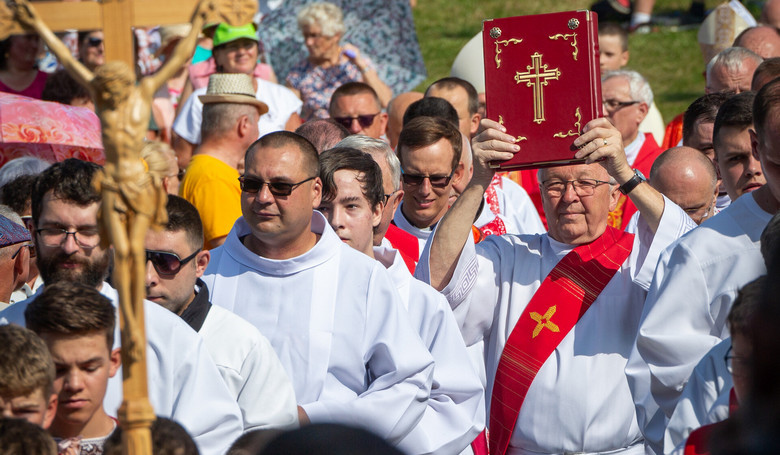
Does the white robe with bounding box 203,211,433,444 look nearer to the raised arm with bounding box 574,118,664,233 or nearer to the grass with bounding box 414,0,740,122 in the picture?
the raised arm with bounding box 574,118,664,233

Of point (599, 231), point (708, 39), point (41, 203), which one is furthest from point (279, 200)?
point (708, 39)

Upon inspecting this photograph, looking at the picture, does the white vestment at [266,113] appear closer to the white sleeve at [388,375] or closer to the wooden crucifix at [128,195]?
the white sleeve at [388,375]

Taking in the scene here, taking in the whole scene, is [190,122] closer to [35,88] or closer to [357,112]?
[35,88]

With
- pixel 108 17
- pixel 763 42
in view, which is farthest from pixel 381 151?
pixel 763 42

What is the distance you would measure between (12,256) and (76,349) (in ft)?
5.38

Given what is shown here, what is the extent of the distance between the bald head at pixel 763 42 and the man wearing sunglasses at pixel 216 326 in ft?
18.5

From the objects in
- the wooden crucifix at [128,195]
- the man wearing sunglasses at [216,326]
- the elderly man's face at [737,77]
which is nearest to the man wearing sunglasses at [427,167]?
the man wearing sunglasses at [216,326]

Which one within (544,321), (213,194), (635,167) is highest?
(213,194)

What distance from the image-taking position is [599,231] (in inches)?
204

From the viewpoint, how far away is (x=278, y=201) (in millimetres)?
4711

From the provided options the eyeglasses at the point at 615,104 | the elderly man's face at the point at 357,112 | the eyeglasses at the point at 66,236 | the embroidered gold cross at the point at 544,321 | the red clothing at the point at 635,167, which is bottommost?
the red clothing at the point at 635,167

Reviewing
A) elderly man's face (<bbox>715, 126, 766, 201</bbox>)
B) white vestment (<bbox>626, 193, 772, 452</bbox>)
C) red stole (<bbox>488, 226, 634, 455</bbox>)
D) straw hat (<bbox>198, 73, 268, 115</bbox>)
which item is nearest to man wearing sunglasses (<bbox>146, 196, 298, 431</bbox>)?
red stole (<bbox>488, 226, 634, 455</bbox>)

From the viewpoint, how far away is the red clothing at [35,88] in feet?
26.2

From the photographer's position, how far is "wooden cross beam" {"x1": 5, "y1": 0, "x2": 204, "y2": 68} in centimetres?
266
